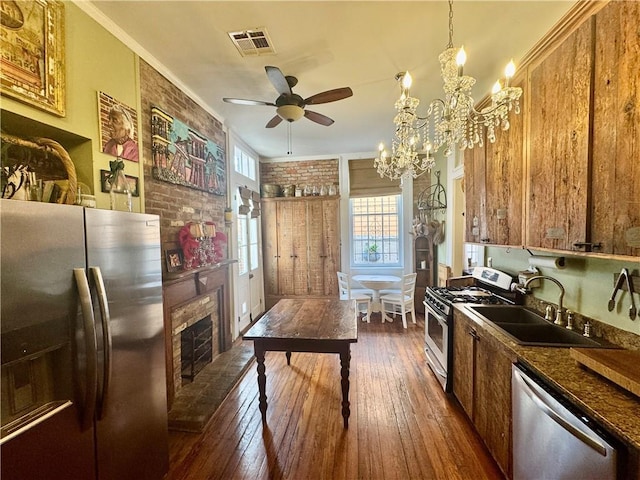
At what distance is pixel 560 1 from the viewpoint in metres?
1.72

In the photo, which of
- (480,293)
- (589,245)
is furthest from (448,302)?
(589,245)

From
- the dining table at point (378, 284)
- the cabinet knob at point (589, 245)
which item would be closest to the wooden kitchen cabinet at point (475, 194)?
the cabinet knob at point (589, 245)

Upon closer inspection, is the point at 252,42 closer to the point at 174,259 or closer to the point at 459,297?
the point at 174,259

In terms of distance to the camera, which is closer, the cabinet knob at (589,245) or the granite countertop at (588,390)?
the granite countertop at (588,390)

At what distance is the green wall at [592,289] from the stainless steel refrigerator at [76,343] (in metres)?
2.58

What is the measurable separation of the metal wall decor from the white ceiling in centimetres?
45

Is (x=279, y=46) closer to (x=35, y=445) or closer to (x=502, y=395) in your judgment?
(x=35, y=445)

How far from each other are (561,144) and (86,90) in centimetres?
295

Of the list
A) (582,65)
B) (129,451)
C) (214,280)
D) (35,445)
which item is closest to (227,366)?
(214,280)

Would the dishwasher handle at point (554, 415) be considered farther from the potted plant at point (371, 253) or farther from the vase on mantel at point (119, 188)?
the potted plant at point (371, 253)

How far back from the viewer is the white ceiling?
5.82 ft

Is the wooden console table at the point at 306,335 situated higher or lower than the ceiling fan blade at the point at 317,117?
lower

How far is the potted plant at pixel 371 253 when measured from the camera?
5.42 metres

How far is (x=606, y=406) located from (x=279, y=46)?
9.04 ft
